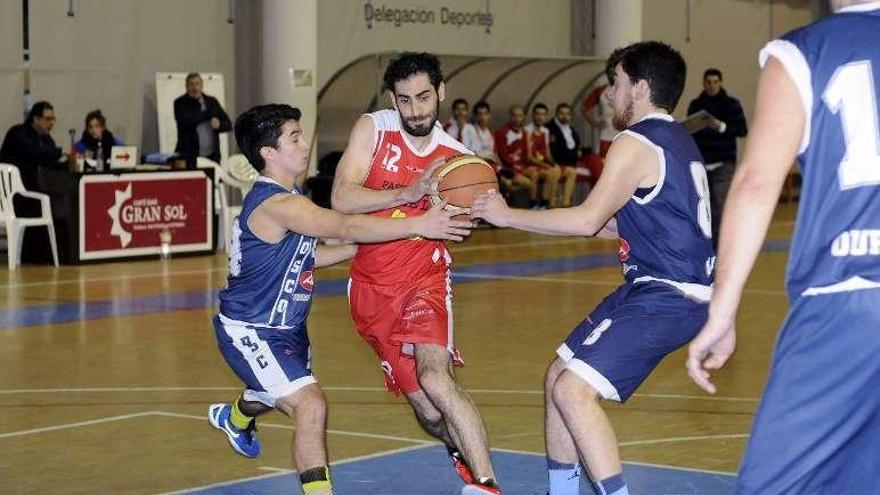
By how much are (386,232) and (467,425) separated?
930 mm

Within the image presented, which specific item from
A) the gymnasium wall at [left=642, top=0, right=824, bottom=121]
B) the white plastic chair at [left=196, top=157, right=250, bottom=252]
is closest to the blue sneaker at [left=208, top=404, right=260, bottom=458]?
the white plastic chair at [left=196, top=157, right=250, bottom=252]

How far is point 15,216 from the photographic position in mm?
18828

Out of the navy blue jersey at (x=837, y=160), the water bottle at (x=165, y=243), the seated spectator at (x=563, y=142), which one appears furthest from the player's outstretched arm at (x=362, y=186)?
the seated spectator at (x=563, y=142)

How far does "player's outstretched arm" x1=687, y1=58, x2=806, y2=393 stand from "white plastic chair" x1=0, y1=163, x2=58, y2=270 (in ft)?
50.3

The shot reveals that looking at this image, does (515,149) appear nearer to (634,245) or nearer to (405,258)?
(405,258)

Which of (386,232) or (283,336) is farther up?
(386,232)

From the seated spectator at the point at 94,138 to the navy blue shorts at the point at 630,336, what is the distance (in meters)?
14.5

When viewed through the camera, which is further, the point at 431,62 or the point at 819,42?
the point at 431,62

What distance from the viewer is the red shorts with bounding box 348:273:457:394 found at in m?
7.39

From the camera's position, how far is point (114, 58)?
22.6 metres

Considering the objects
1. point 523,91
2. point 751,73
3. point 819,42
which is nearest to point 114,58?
point 523,91

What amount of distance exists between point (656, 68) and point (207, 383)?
5.07 m

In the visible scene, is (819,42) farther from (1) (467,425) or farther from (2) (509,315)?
(2) (509,315)

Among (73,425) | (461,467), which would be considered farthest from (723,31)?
(461,467)
